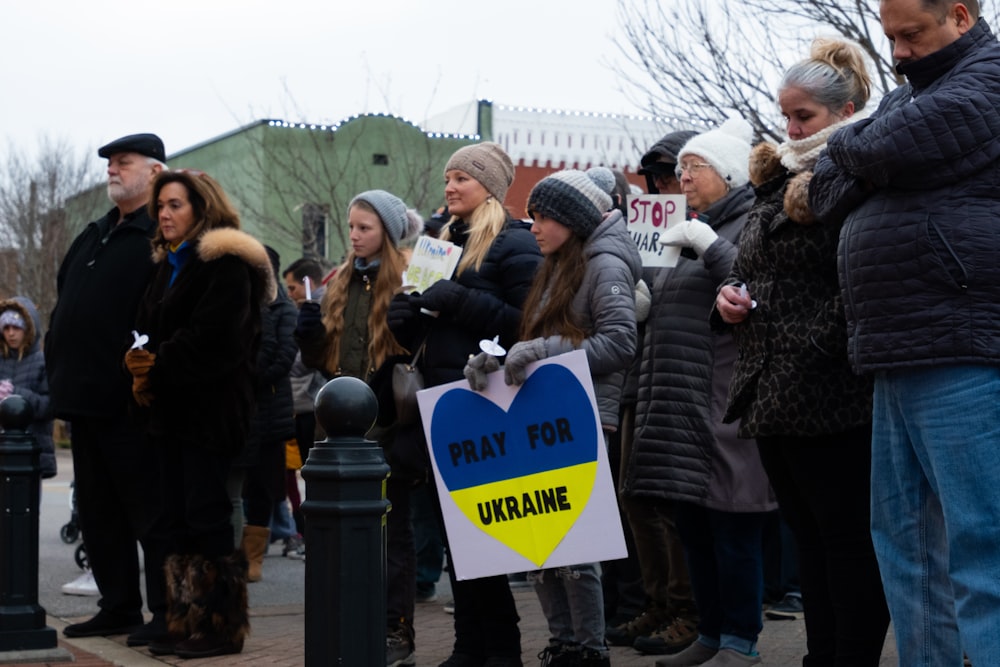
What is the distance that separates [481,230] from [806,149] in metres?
1.75

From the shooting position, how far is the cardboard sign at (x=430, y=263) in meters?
5.88

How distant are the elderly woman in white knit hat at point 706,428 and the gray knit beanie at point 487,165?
0.76 m

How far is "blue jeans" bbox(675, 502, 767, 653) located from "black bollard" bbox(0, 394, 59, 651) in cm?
302

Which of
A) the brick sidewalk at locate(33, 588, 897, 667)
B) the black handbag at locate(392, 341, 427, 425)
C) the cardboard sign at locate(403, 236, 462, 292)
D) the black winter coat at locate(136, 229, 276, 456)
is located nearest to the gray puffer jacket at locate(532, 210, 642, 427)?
the cardboard sign at locate(403, 236, 462, 292)

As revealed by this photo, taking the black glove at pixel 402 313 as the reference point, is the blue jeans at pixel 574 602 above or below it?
below

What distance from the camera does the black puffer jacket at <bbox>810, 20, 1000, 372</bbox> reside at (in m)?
3.69

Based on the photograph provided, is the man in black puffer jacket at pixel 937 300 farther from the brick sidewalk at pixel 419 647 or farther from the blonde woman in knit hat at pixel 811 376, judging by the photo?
the brick sidewalk at pixel 419 647

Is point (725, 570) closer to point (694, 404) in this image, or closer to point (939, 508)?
point (694, 404)

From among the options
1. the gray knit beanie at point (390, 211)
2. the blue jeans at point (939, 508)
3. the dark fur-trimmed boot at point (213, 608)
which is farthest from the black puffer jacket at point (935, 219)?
the dark fur-trimmed boot at point (213, 608)

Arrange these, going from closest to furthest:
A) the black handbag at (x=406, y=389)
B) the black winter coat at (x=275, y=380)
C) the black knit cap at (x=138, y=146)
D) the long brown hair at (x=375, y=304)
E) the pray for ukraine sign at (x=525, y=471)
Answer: the pray for ukraine sign at (x=525, y=471) < the black handbag at (x=406, y=389) < the long brown hair at (x=375, y=304) < the black knit cap at (x=138, y=146) < the black winter coat at (x=275, y=380)

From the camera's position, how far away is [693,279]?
19.5 feet

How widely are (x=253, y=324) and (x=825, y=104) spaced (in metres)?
3.05

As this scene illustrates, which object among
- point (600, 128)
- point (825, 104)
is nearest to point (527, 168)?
point (600, 128)

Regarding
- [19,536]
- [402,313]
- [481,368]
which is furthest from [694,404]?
[19,536]
